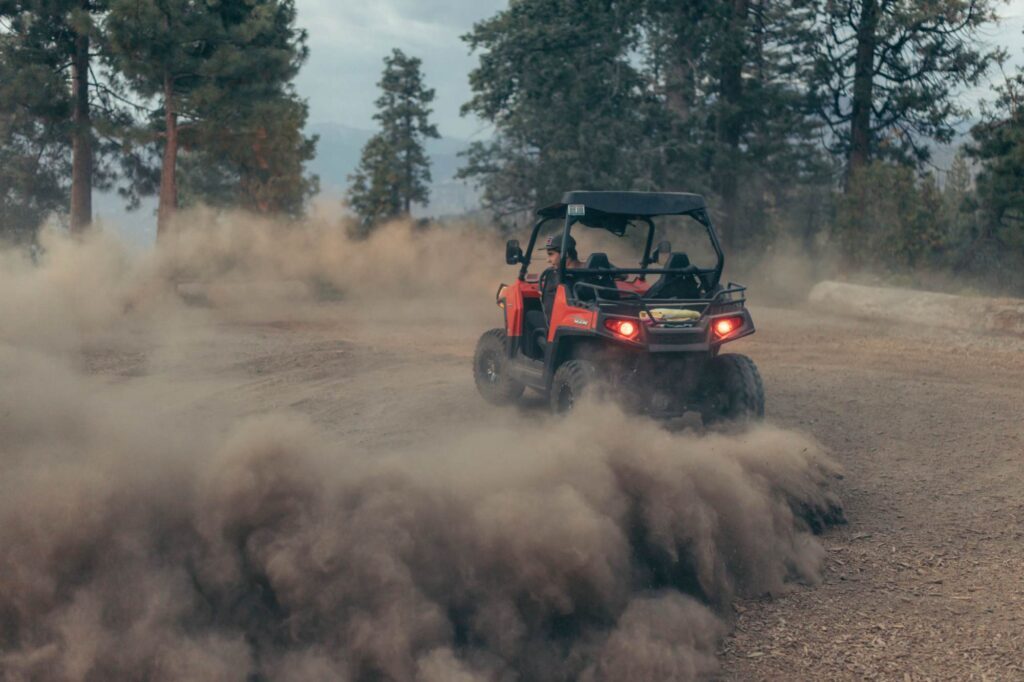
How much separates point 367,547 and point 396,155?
38747 mm

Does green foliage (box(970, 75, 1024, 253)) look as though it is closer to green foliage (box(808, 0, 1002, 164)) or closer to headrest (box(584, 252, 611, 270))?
green foliage (box(808, 0, 1002, 164))

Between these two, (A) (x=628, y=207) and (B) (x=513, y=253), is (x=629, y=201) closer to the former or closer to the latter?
(A) (x=628, y=207)

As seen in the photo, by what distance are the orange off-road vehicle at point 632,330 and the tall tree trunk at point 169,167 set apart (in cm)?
1690

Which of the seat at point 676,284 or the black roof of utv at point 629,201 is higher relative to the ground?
the black roof of utv at point 629,201

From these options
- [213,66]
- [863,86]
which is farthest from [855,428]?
[863,86]

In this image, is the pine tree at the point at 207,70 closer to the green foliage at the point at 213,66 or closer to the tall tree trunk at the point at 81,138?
the green foliage at the point at 213,66

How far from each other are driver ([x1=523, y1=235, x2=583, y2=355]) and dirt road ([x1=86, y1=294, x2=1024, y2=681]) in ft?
3.27

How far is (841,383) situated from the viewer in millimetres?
11680

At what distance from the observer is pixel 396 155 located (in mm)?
41875

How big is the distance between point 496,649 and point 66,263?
15.1 meters

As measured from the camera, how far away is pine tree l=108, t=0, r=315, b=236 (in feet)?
69.9

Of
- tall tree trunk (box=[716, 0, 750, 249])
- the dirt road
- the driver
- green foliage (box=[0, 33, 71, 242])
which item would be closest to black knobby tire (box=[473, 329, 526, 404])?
the dirt road

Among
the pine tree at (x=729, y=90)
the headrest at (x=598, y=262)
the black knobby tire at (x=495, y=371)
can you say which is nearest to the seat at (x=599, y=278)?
the headrest at (x=598, y=262)

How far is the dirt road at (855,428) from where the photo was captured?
513 cm
